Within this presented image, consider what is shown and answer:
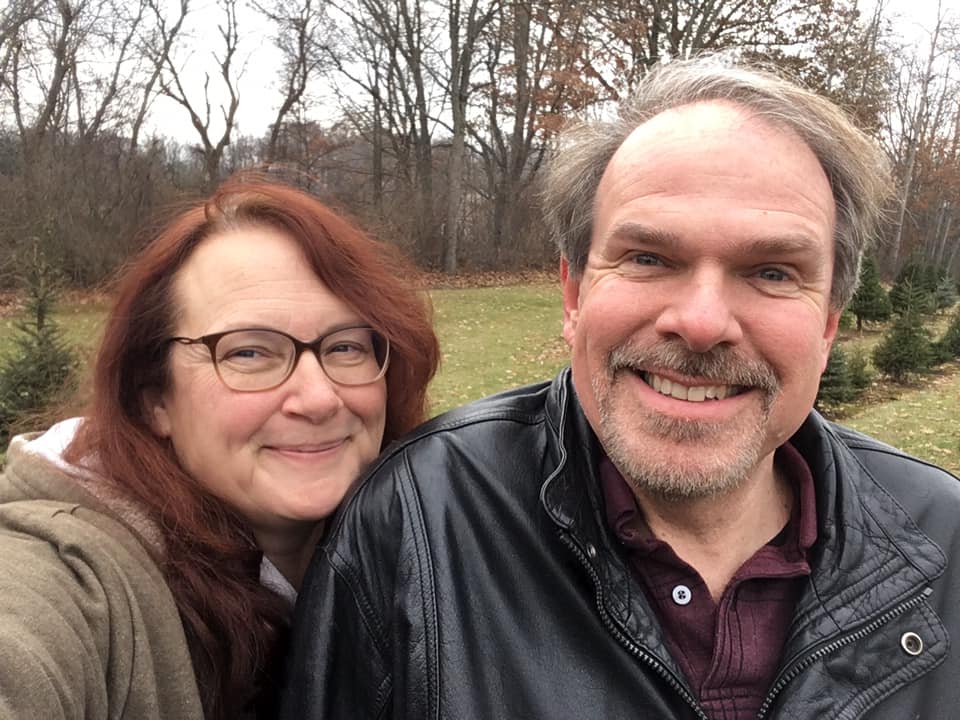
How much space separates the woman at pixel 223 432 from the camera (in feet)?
5.39

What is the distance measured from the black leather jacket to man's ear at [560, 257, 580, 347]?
318mm

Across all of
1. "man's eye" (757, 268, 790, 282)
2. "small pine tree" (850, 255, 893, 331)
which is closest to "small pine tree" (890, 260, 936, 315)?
"small pine tree" (850, 255, 893, 331)

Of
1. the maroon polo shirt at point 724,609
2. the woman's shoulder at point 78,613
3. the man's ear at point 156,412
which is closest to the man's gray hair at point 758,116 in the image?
the maroon polo shirt at point 724,609

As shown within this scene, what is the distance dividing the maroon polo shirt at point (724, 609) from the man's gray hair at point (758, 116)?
2.19 ft

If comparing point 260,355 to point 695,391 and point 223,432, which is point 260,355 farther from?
point 695,391

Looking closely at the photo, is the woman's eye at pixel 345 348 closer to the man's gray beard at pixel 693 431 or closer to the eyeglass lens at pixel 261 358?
the eyeglass lens at pixel 261 358

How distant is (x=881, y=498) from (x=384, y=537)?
48.9 inches

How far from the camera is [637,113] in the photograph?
1.93 meters

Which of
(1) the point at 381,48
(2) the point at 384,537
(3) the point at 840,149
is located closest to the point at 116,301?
(2) the point at 384,537

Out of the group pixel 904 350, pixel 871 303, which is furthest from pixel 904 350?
pixel 871 303

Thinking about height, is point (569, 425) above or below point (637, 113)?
below

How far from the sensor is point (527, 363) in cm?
1374

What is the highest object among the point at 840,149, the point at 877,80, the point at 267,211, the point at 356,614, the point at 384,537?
the point at 877,80

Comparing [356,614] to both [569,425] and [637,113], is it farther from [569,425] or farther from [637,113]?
[637,113]
